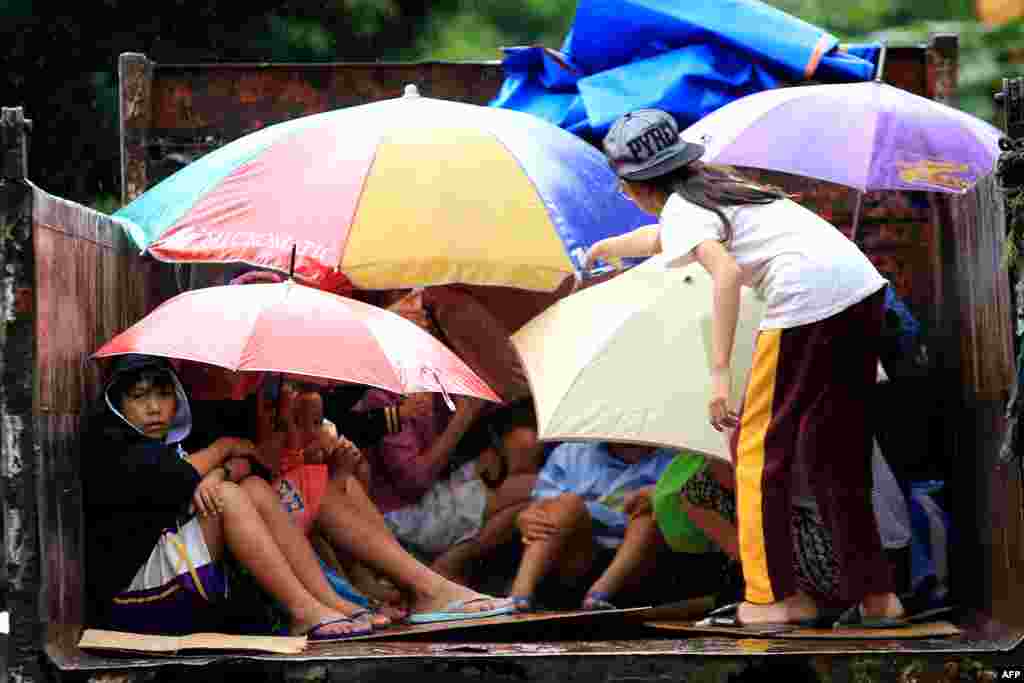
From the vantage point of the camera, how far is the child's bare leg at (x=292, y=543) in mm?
4602

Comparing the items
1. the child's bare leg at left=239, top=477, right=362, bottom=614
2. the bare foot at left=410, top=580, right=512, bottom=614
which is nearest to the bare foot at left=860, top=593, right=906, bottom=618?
the bare foot at left=410, top=580, right=512, bottom=614

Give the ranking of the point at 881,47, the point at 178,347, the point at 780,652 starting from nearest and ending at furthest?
1. the point at 780,652
2. the point at 178,347
3. the point at 881,47

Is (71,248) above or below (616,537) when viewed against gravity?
above

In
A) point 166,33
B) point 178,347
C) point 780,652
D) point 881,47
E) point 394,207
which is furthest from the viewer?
point 166,33

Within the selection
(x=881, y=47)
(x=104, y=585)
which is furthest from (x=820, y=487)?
(x=881, y=47)

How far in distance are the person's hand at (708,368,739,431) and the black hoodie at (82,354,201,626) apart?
136 centimetres

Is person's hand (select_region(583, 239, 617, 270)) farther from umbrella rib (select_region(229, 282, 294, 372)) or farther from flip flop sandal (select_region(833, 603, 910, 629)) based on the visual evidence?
flip flop sandal (select_region(833, 603, 910, 629))

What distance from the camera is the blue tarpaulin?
6289 millimetres

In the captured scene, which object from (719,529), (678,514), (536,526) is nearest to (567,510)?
(536,526)

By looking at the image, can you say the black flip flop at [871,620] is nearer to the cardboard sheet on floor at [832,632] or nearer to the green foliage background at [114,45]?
the cardboard sheet on floor at [832,632]

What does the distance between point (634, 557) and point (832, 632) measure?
104cm

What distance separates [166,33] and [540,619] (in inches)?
359

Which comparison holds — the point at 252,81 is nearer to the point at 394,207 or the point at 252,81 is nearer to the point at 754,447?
the point at 394,207

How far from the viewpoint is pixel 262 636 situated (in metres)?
4.41
